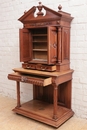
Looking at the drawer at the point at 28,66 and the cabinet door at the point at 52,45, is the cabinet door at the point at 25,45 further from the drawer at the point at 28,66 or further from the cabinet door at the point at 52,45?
the cabinet door at the point at 52,45

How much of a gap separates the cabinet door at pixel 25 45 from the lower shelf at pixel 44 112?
2.50 feet

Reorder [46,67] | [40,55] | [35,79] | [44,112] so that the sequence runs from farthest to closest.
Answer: [40,55] → [44,112] → [46,67] → [35,79]

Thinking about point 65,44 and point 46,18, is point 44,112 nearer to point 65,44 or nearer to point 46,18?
point 65,44

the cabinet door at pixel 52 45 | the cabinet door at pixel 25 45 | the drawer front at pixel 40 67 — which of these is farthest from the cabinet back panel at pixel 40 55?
the cabinet door at pixel 52 45

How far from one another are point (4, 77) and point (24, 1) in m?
1.54

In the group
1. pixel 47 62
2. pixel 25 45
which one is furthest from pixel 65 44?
pixel 25 45

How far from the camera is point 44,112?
2.49 metres

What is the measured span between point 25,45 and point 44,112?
1.04 metres

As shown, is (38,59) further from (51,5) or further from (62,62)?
(51,5)

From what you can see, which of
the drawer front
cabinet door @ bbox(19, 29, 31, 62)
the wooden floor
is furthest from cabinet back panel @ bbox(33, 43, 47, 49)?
the wooden floor

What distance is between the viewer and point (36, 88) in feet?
9.70

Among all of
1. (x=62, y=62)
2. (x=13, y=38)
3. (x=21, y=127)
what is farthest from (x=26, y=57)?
(x=21, y=127)

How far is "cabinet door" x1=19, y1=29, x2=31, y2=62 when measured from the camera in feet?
8.20

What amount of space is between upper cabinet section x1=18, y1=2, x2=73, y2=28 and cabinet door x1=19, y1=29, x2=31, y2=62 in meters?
0.12
